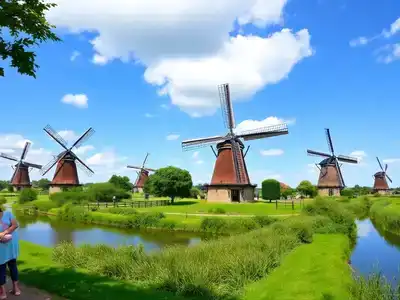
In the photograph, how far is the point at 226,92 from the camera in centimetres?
5078

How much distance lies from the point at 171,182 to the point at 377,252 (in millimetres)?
38962

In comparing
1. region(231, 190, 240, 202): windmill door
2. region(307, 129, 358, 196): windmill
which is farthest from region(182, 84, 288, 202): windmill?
region(307, 129, 358, 196): windmill

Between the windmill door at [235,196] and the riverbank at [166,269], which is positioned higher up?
the windmill door at [235,196]

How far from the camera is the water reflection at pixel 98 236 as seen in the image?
26625 mm

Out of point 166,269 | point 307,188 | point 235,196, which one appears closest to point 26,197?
point 235,196

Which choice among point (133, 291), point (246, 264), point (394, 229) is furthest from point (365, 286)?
point (394, 229)

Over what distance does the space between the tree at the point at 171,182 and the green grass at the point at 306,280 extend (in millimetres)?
42749

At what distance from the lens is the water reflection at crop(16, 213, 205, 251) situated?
87.4 feet

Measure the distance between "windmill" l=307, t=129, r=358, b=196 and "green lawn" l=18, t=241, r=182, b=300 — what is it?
68.4 metres

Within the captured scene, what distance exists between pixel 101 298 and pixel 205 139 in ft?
Result: 143

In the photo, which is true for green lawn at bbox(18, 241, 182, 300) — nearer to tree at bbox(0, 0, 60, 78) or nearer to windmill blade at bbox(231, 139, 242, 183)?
tree at bbox(0, 0, 60, 78)

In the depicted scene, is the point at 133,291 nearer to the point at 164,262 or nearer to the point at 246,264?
the point at 164,262

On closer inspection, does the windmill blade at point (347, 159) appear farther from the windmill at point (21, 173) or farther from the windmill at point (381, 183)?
the windmill at point (21, 173)

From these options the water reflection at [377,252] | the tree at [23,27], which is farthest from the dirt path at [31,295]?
the water reflection at [377,252]
